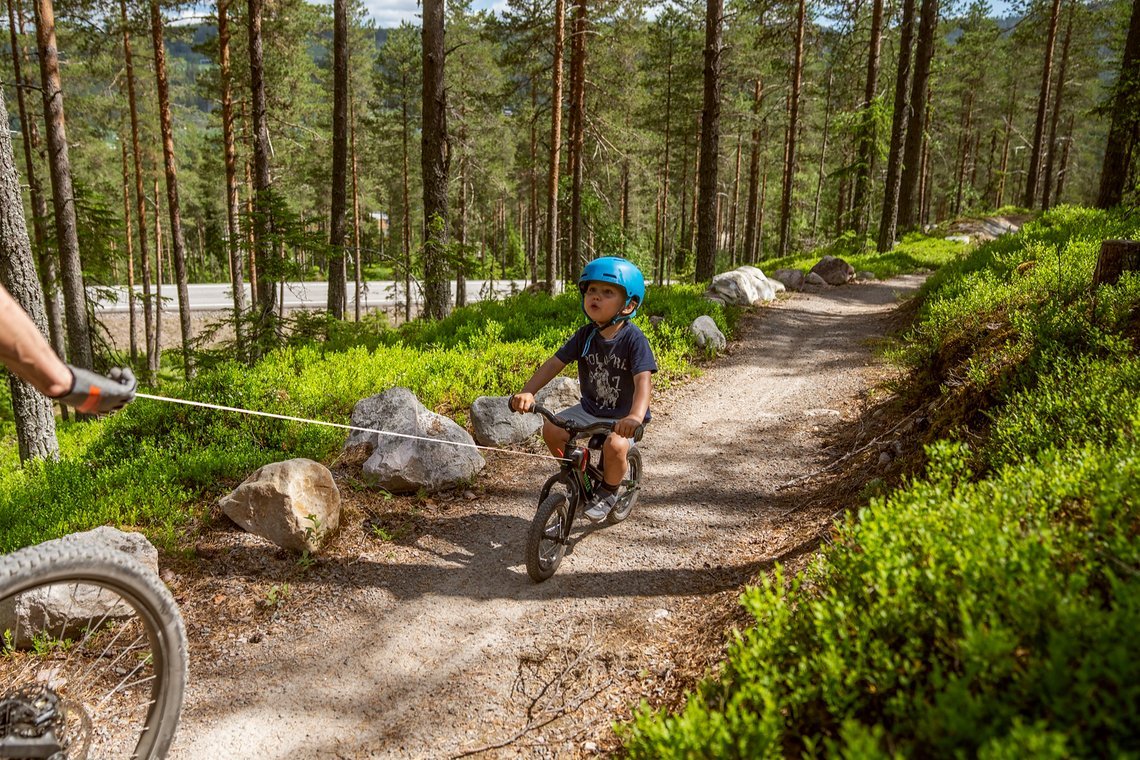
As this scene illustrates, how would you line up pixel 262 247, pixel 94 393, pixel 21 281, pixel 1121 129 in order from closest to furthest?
pixel 94 393, pixel 21 281, pixel 262 247, pixel 1121 129

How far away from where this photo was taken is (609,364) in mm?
5211

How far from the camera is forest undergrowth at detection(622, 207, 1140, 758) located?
1.99 metres

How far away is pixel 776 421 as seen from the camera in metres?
8.19

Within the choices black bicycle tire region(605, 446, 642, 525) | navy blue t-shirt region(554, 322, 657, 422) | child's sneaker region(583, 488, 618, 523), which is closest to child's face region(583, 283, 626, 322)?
navy blue t-shirt region(554, 322, 657, 422)

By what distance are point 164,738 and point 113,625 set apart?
A: 1329 millimetres

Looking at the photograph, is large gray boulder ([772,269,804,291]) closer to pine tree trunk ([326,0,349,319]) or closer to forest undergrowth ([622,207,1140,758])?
pine tree trunk ([326,0,349,319])

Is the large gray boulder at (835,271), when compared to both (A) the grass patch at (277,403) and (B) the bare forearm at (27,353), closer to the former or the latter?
(A) the grass patch at (277,403)

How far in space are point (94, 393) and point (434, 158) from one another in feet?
34.8

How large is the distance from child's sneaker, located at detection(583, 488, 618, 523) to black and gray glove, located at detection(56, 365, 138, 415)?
343 centimetres

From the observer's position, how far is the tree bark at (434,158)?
37.7ft

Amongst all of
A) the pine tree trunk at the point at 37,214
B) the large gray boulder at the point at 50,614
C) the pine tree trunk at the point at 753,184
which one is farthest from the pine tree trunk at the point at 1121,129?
the pine tree trunk at the point at 37,214

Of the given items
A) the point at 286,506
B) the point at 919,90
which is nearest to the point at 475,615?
the point at 286,506

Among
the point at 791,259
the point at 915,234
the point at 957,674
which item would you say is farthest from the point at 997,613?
the point at 915,234

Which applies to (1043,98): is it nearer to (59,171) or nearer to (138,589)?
(59,171)
